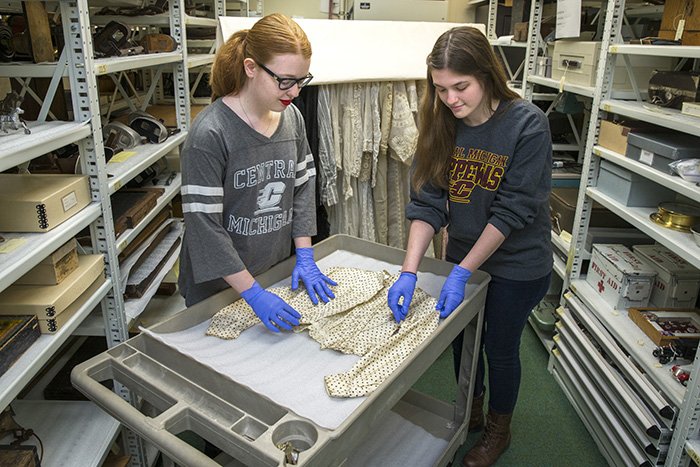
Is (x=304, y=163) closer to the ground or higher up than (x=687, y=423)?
higher up

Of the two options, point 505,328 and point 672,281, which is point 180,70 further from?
point 672,281

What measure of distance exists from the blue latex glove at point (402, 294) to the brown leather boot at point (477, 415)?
32.0 inches

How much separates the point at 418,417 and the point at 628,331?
2.96 ft

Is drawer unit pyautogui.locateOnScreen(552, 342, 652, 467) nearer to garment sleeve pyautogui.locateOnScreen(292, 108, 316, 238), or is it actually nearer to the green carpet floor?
the green carpet floor

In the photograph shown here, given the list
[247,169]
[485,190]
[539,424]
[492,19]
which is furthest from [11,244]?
[492,19]

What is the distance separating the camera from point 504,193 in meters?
1.60

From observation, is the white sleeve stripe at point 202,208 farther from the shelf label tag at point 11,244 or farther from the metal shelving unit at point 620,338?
the metal shelving unit at point 620,338

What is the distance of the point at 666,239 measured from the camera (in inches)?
70.6

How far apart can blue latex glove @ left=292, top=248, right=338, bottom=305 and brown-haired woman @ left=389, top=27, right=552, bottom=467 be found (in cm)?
19

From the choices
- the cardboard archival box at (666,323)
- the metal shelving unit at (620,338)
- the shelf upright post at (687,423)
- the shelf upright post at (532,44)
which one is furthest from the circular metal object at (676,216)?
the shelf upright post at (532,44)

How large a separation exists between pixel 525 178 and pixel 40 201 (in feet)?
4.40

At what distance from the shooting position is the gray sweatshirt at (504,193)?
1.56m

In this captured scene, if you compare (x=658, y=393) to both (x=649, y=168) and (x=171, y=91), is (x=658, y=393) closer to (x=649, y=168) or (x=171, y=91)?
(x=649, y=168)

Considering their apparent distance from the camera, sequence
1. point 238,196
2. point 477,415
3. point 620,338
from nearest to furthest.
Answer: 1. point 238,196
2. point 620,338
3. point 477,415
